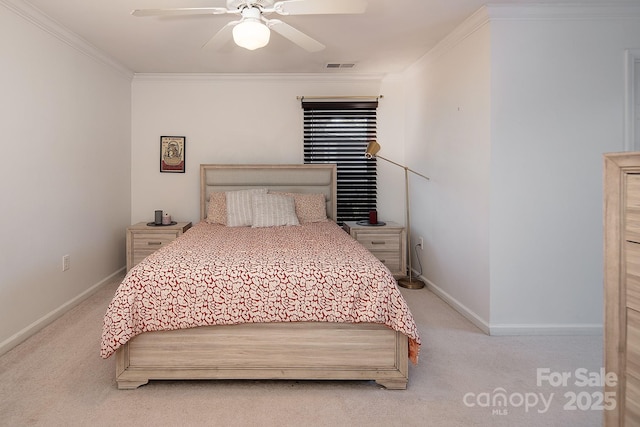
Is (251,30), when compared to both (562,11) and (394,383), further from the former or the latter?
(562,11)

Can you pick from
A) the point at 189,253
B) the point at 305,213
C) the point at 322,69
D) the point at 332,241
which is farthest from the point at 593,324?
the point at 322,69

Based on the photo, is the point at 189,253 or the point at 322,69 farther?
the point at 322,69

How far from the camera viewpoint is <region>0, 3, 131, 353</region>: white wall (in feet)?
8.62

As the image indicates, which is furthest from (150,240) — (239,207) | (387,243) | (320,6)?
(320,6)

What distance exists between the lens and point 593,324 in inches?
112

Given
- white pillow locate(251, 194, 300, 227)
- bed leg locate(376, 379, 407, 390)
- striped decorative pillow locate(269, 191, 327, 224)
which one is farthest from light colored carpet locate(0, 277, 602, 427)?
striped decorative pillow locate(269, 191, 327, 224)

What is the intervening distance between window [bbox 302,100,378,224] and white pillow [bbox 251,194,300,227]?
2.87 ft

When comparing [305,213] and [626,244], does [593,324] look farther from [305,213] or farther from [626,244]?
[305,213]

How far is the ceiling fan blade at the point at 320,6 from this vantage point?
6.86 ft

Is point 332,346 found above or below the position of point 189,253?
below

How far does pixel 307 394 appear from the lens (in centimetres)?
206

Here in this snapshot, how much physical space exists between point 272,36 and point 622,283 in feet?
9.98

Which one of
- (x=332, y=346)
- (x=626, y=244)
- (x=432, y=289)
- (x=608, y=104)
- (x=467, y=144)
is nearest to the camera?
(x=626, y=244)

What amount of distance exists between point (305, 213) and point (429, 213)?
1297 mm
